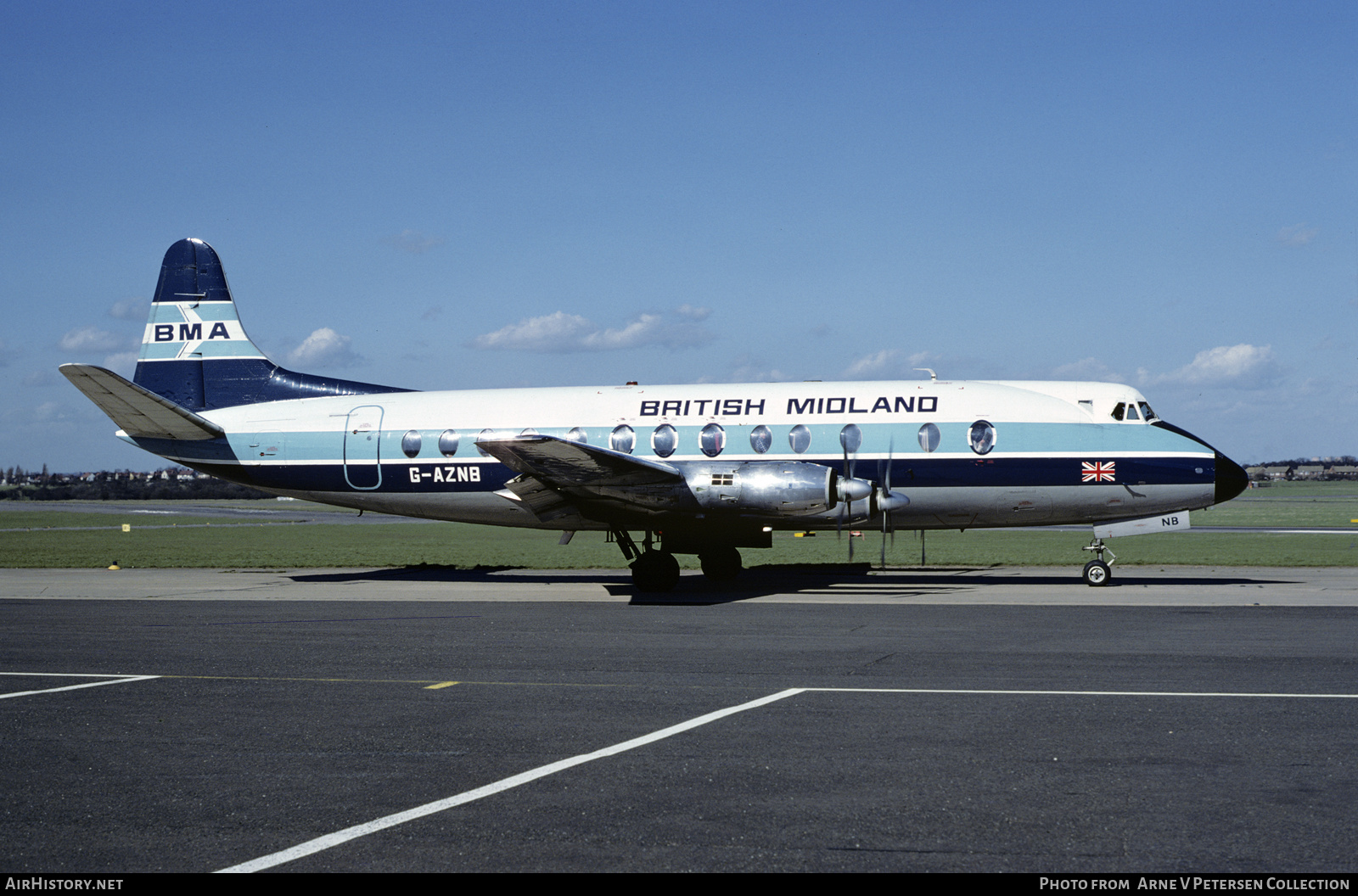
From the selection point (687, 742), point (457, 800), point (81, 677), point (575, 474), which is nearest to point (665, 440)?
point (575, 474)

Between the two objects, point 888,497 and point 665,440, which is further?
point 665,440

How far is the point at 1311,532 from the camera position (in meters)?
41.5

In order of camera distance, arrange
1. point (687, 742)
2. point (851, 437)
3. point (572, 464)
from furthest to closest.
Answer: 1. point (851, 437)
2. point (572, 464)
3. point (687, 742)


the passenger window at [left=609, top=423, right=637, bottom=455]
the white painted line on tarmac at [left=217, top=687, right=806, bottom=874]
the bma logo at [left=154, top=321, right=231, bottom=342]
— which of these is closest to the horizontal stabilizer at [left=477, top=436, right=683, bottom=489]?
the passenger window at [left=609, top=423, right=637, bottom=455]

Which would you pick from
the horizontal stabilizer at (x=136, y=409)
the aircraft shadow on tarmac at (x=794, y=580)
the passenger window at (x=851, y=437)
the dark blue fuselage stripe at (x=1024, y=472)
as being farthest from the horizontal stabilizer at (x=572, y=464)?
the horizontal stabilizer at (x=136, y=409)

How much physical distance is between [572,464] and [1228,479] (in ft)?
43.8

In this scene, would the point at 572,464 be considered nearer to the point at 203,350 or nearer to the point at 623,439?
the point at 623,439

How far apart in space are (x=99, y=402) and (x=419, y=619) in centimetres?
1271

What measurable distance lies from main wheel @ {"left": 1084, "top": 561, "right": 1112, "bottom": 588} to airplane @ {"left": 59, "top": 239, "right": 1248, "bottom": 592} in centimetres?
5

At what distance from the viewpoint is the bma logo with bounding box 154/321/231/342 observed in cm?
2873

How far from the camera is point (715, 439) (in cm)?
2394

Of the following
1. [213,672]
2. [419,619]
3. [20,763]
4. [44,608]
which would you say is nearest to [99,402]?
[44,608]

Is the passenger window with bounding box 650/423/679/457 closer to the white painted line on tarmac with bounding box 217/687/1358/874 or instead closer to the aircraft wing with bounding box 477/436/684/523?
the aircraft wing with bounding box 477/436/684/523
